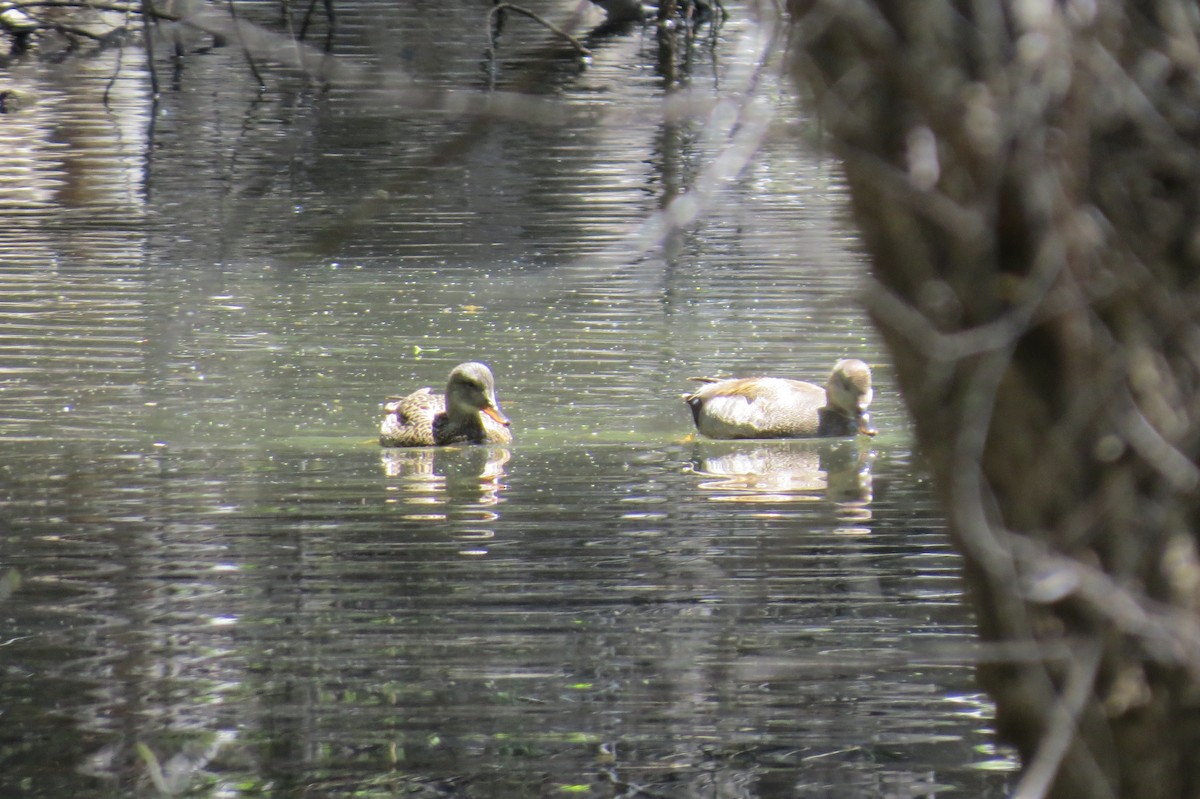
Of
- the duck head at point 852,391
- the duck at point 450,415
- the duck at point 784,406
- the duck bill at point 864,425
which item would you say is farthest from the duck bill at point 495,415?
the duck bill at point 864,425

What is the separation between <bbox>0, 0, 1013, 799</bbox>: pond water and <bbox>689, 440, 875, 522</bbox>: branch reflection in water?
0.13 feet

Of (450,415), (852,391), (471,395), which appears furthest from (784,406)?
(450,415)

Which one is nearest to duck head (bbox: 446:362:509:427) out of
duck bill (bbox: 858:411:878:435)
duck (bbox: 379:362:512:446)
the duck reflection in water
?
duck (bbox: 379:362:512:446)

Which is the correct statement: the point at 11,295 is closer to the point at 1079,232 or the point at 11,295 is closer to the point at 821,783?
the point at 821,783

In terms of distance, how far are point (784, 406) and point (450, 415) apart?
74.5 inches

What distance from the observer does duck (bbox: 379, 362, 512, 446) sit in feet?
33.0

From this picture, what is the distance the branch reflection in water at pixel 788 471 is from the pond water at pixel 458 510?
0.04 m

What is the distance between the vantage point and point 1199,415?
10.2ft

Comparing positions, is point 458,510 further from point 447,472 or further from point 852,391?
point 852,391

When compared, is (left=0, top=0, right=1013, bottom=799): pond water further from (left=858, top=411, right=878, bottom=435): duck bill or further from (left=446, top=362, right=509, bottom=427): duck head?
(left=446, top=362, right=509, bottom=427): duck head

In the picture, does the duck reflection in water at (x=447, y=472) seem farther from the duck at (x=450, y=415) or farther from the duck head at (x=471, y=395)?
the duck head at (x=471, y=395)

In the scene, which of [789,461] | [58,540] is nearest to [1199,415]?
[58,540]

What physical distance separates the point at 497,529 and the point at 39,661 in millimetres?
2331

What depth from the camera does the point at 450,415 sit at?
10.2m
